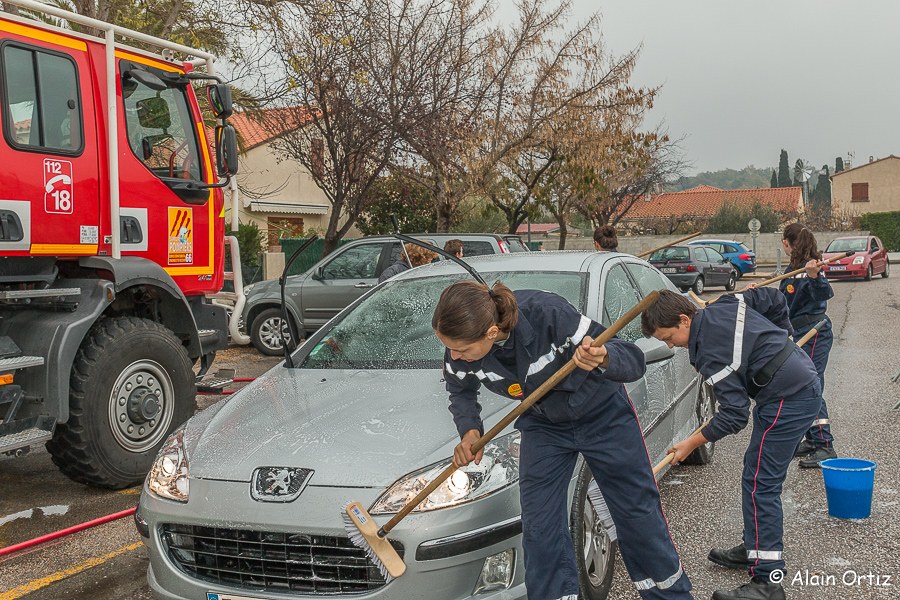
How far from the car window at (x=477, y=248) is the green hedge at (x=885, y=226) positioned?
127 feet

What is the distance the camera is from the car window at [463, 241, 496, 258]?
11000mm

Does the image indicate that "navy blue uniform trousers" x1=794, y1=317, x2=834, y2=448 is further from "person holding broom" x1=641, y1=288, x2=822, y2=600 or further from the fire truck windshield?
the fire truck windshield

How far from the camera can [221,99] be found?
5.67 meters

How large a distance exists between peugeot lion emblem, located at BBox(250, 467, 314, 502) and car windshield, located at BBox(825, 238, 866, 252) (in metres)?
25.6

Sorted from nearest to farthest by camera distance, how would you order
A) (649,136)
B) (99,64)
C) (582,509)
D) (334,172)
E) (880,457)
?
(582,509) → (99,64) → (880,457) → (334,172) → (649,136)

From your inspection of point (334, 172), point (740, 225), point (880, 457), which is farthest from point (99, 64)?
point (740, 225)

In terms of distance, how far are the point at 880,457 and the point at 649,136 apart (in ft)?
50.7

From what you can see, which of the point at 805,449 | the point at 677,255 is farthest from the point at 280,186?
the point at 805,449

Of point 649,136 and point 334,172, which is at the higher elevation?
point 649,136

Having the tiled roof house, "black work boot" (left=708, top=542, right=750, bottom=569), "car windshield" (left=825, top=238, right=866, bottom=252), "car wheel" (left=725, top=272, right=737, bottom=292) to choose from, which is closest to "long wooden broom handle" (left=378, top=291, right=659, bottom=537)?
"black work boot" (left=708, top=542, right=750, bottom=569)

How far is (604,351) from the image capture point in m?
2.51

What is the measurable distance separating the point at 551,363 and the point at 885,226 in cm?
4640

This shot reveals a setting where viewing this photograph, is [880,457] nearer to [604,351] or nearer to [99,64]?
[604,351]

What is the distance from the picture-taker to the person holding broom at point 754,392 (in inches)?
129
